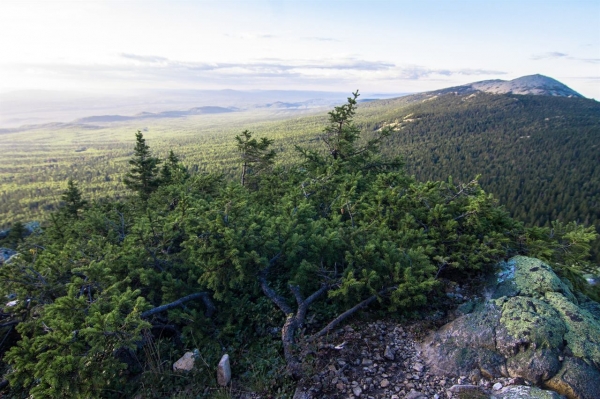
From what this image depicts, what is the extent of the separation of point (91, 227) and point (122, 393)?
193 inches

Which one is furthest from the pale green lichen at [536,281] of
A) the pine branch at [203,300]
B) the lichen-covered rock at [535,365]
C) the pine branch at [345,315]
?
the pine branch at [203,300]

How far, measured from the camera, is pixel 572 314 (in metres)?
5.02

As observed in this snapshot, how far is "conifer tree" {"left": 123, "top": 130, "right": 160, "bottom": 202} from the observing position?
44.7 feet

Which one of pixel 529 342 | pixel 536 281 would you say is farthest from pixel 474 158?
pixel 529 342

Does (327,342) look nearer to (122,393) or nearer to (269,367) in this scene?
(269,367)

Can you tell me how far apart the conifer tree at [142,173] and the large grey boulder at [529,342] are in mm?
12480

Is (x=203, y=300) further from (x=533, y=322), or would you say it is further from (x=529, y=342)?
(x=533, y=322)

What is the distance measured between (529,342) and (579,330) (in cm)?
86

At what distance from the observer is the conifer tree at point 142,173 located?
1362cm

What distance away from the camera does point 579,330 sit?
15.8 ft

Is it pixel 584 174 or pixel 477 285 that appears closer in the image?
pixel 477 285

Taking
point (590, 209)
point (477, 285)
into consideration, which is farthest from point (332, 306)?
point (590, 209)

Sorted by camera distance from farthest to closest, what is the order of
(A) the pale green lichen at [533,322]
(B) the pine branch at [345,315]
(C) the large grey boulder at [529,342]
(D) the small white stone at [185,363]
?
(B) the pine branch at [345,315] < (D) the small white stone at [185,363] < (A) the pale green lichen at [533,322] < (C) the large grey boulder at [529,342]

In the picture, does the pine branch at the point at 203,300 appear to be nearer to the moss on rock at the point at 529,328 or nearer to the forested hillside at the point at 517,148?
the moss on rock at the point at 529,328
